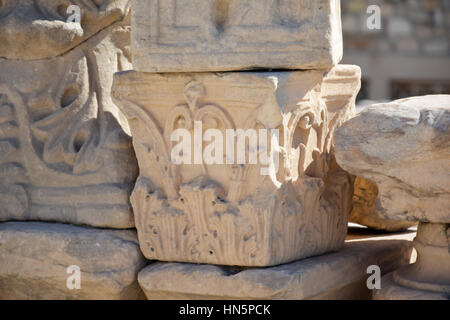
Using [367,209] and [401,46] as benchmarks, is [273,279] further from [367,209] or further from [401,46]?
[401,46]

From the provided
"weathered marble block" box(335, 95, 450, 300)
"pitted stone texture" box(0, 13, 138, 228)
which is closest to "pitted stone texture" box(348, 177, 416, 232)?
"weathered marble block" box(335, 95, 450, 300)

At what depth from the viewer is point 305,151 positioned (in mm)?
3705

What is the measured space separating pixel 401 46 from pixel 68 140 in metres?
7.04

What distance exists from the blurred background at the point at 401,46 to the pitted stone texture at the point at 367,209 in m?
5.75

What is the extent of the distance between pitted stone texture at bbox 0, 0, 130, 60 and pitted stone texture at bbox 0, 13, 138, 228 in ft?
0.11

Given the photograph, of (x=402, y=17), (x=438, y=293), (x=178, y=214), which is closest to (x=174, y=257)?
(x=178, y=214)

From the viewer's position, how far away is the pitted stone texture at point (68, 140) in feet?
13.1

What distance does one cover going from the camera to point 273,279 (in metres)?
3.51

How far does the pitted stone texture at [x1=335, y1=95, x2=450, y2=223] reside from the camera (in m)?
3.37

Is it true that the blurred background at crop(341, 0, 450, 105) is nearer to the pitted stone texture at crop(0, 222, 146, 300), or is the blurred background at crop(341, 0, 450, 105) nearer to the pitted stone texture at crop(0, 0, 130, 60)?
the pitted stone texture at crop(0, 0, 130, 60)

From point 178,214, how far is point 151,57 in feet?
2.19

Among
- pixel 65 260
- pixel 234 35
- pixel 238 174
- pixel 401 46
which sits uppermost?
pixel 234 35

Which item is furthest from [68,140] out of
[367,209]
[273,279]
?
[367,209]
